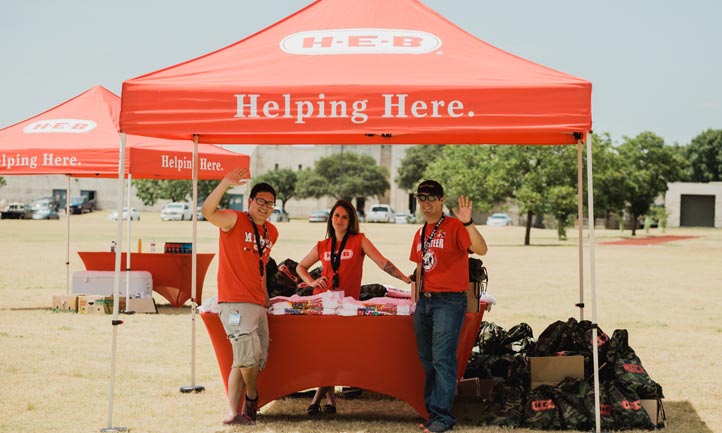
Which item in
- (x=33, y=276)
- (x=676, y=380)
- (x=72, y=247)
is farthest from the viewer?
(x=72, y=247)

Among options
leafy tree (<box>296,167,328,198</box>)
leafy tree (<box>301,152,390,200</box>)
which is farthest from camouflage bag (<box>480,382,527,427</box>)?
leafy tree (<box>296,167,328,198</box>)

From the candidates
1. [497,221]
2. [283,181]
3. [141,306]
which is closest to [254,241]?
[141,306]

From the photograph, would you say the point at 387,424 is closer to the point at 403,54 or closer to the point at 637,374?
the point at 637,374

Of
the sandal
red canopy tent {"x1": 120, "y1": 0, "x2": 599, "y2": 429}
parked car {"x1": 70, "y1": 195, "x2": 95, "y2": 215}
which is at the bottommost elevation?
the sandal

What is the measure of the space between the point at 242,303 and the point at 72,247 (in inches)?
1148

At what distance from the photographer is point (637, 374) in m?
7.09

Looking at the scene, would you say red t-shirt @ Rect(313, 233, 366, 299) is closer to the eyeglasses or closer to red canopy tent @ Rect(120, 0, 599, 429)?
the eyeglasses

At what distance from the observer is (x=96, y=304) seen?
14352 mm

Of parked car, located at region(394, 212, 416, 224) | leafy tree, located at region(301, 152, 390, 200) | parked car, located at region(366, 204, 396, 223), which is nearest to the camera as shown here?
parked car, located at region(394, 212, 416, 224)

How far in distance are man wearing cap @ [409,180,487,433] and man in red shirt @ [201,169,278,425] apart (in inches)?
47.4

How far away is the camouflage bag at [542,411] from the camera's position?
271 inches

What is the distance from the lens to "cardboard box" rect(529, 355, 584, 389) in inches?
280

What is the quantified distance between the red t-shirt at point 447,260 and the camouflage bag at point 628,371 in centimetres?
152

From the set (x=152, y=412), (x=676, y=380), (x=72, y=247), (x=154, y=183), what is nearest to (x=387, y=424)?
(x=152, y=412)
